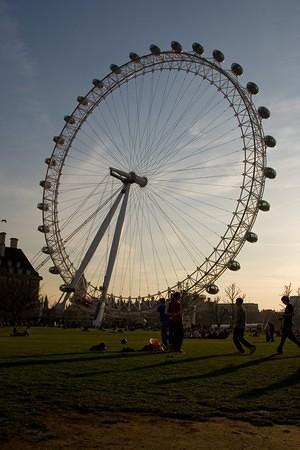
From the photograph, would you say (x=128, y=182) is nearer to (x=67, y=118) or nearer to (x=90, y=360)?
(x=67, y=118)

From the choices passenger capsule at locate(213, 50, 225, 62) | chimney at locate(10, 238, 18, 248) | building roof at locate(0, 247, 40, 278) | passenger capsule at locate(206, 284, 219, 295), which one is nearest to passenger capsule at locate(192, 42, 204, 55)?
passenger capsule at locate(213, 50, 225, 62)

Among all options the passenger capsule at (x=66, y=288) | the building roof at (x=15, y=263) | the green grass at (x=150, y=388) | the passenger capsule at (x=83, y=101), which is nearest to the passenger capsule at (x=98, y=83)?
the passenger capsule at (x=83, y=101)

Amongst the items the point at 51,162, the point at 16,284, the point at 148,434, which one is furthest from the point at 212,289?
the point at 16,284

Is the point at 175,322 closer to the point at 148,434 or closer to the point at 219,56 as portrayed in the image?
the point at 148,434

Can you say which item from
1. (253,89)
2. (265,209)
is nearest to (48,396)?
(265,209)

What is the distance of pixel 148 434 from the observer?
23.5ft

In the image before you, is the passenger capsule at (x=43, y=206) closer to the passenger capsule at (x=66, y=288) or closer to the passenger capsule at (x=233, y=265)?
the passenger capsule at (x=66, y=288)

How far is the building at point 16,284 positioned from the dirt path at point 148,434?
6884 cm

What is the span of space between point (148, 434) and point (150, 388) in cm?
314

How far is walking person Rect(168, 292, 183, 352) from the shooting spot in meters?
17.6

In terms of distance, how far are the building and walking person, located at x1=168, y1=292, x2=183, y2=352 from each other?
59.1 metres

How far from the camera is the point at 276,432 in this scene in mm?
7547

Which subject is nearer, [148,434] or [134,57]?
[148,434]

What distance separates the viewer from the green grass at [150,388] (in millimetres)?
8383
